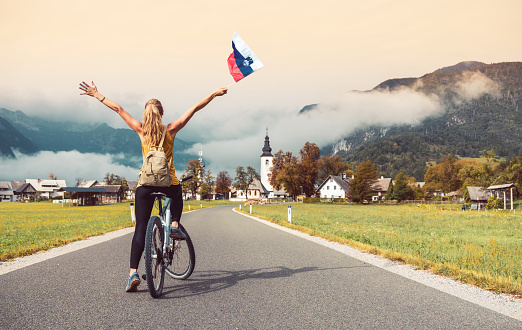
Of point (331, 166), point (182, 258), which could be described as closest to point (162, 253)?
point (182, 258)

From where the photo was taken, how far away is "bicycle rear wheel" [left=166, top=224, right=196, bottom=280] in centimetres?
500

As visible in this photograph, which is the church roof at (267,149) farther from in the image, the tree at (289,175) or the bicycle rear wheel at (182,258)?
the bicycle rear wheel at (182,258)

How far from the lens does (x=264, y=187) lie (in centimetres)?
14738

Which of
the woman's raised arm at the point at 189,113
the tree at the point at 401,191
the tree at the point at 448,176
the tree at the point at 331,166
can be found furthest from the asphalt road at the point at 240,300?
the tree at the point at 448,176

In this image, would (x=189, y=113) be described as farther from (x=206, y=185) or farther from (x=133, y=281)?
(x=206, y=185)

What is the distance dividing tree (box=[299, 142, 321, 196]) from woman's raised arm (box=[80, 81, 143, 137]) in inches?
2962

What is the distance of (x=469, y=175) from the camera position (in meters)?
80.0

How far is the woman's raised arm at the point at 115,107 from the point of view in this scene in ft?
14.7

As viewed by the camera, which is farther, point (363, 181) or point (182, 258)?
point (363, 181)

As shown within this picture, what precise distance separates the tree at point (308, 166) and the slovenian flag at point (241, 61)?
74.2 m

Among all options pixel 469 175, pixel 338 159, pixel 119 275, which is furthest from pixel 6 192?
pixel 119 275

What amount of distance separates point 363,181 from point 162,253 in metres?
68.3

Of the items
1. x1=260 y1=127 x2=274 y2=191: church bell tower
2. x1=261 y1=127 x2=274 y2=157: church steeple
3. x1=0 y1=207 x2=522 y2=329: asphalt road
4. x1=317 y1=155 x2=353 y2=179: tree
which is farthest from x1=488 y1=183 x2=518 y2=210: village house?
x1=261 y1=127 x2=274 y2=157: church steeple

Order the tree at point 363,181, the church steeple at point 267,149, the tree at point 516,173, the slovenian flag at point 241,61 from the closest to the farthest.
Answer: the slovenian flag at point 241,61, the tree at point 516,173, the tree at point 363,181, the church steeple at point 267,149
